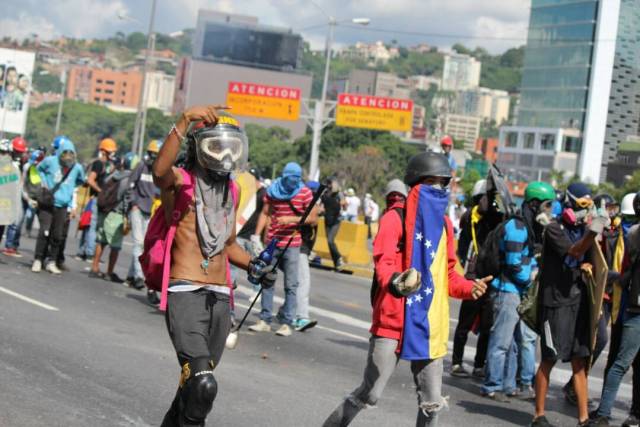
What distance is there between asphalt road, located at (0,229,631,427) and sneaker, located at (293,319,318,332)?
0.32ft

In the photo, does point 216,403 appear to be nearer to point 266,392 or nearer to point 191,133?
point 266,392

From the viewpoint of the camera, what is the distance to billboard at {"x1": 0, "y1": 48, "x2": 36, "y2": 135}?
2210 inches

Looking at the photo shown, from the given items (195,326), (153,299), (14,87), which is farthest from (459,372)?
(14,87)

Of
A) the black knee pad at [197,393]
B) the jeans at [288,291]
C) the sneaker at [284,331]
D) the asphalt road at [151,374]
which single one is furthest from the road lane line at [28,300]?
the black knee pad at [197,393]

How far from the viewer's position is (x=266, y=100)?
2448 inches

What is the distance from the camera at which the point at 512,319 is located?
9398 millimetres

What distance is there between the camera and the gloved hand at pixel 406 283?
227 inches

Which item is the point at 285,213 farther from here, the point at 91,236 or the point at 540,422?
the point at 91,236

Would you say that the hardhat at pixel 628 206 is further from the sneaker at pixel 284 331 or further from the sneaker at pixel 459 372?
the sneaker at pixel 284 331

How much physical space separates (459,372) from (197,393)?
556 centimetres

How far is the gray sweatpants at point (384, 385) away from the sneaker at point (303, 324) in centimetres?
593

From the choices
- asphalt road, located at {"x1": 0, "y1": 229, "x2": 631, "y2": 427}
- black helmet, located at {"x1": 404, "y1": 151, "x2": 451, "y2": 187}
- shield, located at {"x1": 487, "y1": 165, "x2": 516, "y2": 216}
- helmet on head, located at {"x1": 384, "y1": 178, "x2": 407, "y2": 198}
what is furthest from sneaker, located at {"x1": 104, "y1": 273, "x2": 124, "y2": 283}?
black helmet, located at {"x1": 404, "y1": 151, "x2": 451, "y2": 187}

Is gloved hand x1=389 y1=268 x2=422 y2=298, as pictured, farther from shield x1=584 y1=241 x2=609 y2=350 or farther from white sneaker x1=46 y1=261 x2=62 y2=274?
white sneaker x1=46 y1=261 x2=62 y2=274

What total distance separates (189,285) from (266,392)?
2970mm
